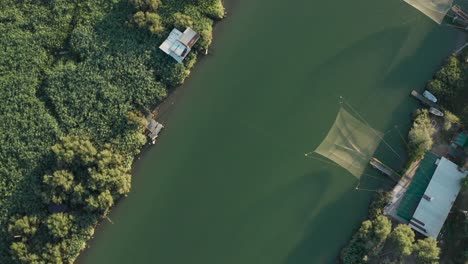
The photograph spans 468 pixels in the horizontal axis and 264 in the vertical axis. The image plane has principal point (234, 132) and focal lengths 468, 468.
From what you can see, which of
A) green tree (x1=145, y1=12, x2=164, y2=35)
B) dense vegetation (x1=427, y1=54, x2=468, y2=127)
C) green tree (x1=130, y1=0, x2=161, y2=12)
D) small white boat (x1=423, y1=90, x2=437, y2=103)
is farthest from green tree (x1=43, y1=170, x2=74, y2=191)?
dense vegetation (x1=427, y1=54, x2=468, y2=127)

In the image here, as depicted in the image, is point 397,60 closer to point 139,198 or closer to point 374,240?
point 374,240

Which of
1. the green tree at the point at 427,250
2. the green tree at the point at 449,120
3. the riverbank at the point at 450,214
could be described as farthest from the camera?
the green tree at the point at 449,120

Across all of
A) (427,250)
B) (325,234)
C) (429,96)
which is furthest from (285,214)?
(429,96)

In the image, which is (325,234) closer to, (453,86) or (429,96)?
(429,96)

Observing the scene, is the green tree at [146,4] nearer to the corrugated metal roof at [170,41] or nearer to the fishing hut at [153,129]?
the corrugated metal roof at [170,41]

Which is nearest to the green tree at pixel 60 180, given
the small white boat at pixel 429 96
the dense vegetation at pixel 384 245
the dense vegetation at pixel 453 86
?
the dense vegetation at pixel 384 245

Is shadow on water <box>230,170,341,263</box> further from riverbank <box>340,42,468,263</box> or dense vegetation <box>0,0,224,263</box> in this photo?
dense vegetation <box>0,0,224,263</box>
